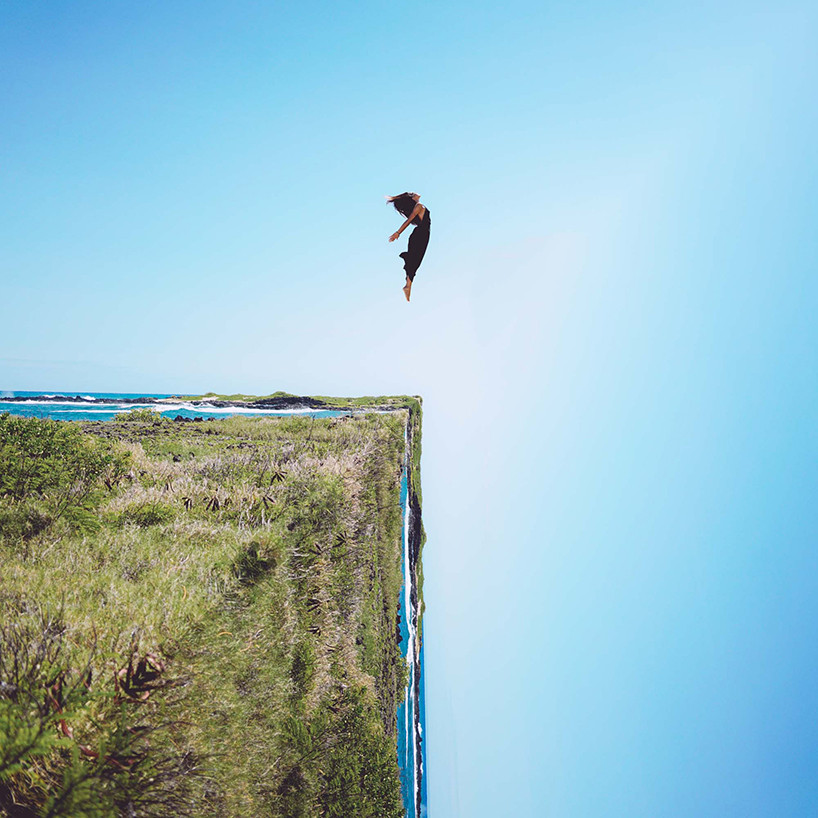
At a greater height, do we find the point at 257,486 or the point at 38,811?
the point at 257,486

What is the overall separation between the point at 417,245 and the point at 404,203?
32 cm

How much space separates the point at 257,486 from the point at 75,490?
2817mm

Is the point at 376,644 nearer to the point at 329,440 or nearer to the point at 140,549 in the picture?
the point at 140,549

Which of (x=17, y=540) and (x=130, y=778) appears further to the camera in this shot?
(x=17, y=540)

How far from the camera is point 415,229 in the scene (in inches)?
135

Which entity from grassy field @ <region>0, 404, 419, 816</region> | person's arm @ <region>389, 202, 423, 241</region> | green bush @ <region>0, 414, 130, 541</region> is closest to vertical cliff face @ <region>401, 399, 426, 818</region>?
grassy field @ <region>0, 404, 419, 816</region>

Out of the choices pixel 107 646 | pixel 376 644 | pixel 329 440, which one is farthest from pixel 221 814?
pixel 329 440

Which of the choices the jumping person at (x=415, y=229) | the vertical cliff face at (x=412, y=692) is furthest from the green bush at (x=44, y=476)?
the vertical cliff face at (x=412, y=692)

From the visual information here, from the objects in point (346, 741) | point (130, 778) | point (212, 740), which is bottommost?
point (346, 741)

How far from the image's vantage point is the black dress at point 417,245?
3.39m

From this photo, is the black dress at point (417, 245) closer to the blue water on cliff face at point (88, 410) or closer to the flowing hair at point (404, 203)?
the flowing hair at point (404, 203)

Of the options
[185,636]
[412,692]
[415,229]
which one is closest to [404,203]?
[415,229]

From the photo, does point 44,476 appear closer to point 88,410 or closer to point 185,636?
point 185,636

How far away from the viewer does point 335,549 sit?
330 inches
